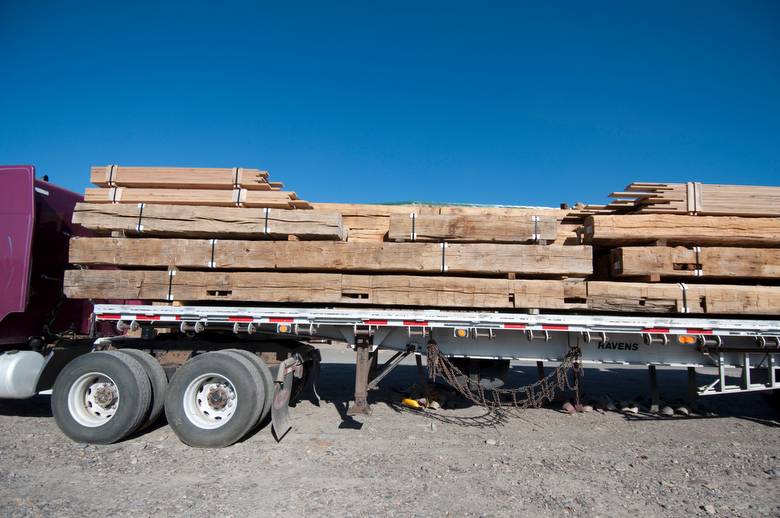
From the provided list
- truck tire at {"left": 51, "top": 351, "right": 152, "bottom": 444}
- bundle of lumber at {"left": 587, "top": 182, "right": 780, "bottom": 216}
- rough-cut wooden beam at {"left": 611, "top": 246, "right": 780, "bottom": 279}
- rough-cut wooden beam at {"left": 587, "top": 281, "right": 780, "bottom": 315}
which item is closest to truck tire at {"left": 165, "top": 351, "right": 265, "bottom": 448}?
truck tire at {"left": 51, "top": 351, "right": 152, "bottom": 444}

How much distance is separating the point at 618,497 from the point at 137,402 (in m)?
4.96

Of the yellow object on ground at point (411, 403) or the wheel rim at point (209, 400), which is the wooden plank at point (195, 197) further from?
the yellow object on ground at point (411, 403)

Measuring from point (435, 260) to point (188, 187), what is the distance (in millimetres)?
3318

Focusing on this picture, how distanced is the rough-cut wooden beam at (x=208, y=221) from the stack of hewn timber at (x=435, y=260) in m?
0.01

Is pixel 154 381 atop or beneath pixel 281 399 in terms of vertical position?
atop

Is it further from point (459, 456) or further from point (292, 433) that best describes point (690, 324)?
point (292, 433)

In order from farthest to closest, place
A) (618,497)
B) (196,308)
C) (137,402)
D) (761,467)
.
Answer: (196,308)
(137,402)
(761,467)
(618,497)

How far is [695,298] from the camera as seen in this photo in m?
5.14

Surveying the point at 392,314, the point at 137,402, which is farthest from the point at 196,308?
the point at 392,314

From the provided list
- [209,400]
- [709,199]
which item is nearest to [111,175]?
[209,400]

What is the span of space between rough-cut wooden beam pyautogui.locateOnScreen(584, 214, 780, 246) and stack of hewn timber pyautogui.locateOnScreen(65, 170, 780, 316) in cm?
1

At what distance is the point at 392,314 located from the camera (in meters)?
5.21

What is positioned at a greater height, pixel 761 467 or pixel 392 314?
pixel 392 314

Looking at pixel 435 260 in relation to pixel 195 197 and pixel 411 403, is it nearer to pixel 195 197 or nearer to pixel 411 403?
pixel 411 403
